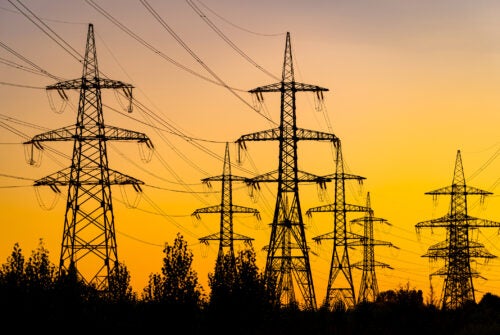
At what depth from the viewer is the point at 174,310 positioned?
59312 millimetres

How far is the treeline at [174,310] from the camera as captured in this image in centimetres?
5744

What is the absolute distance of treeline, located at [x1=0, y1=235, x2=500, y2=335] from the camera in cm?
5744

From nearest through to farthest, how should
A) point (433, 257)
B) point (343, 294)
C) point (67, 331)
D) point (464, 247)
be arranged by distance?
1. point (67, 331)
2. point (343, 294)
3. point (464, 247)
4. point (433, 257)

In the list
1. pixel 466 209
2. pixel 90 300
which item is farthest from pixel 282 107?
pixel 466 209

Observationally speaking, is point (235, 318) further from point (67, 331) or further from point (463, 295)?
point (463, 295)

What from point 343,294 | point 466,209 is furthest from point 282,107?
point 466,209

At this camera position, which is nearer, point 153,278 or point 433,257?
point 153,278

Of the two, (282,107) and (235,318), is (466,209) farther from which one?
(235,318)

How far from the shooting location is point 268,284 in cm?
6519

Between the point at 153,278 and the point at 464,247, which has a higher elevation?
the point at 464,247

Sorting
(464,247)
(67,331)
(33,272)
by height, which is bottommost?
(67,331)

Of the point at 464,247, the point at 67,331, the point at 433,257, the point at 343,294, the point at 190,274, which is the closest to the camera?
the point at 67,331

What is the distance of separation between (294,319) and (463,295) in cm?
4625

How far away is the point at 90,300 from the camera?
59719 mm
